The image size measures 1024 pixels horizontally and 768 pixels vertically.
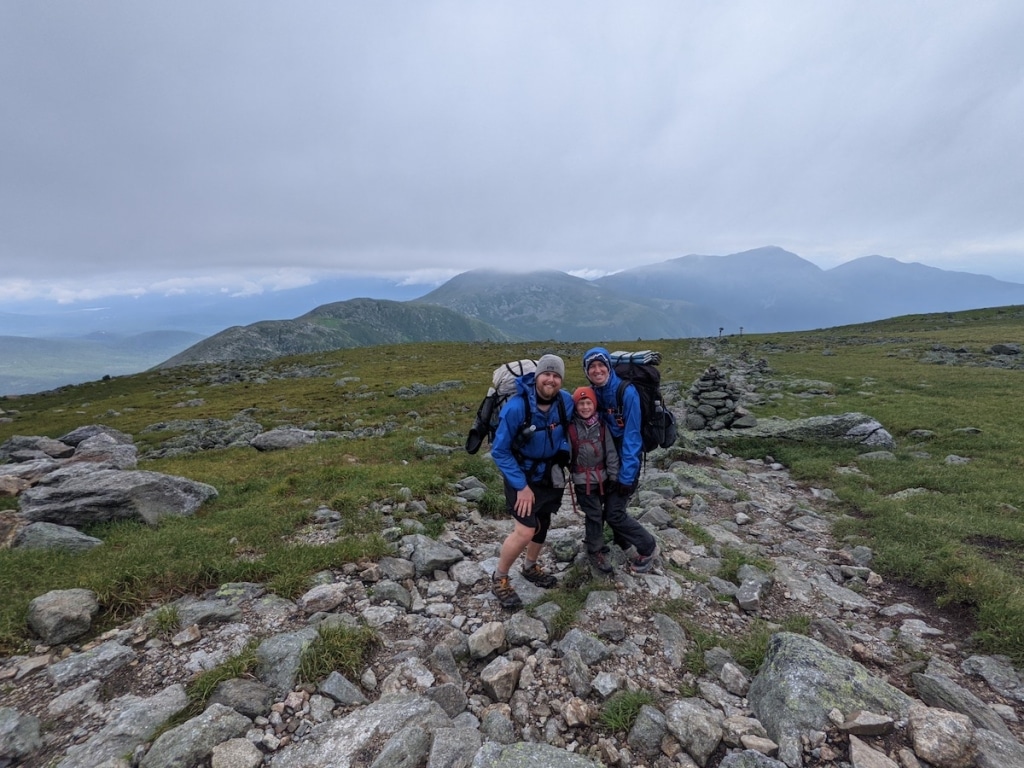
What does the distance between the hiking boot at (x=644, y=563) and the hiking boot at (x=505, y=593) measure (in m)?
2.21

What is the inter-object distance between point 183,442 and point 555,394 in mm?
24803

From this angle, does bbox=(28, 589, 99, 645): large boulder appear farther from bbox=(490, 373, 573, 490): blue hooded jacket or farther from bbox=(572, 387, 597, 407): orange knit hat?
bbox=(572, 387, 597, 407): orange knit hat

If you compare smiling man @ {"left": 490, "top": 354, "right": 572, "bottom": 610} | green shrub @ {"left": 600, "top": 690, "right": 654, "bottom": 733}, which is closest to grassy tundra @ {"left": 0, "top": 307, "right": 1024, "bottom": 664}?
smiling man @ {"left": 490, "top": 354, "right": 572, "bottom": 610}

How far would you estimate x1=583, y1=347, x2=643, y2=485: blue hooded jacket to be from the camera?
A: 7453 millimetres

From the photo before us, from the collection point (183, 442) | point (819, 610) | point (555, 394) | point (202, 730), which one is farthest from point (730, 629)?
point (183, 442)

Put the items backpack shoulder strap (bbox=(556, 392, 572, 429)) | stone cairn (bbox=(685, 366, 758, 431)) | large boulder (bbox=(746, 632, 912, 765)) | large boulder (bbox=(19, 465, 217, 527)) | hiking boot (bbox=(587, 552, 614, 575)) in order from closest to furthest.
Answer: large boulder (bbox=(746, 632, 912, 765)) < backpack shoulder strap (bbox=(556, 392, 572, 429)) < hiking boot (bbox=(587, 552, 614, 575)) < large boulder (bbox=(19, 465, 217, 527)) < stone cairn (bbox=(685, 366, 758, 431))

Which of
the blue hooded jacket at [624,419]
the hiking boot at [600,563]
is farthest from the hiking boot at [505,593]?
the blue hooded jacket at [624,419]

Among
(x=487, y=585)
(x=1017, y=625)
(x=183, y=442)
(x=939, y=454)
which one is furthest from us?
(x=183, y=442)

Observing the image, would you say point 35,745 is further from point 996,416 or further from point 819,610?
point 996,416

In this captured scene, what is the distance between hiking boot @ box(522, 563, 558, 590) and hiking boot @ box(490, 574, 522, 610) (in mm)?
Answer: 520

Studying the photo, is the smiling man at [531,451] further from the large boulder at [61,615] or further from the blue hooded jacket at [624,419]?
the large boulder at [61,615]

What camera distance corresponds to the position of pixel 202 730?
15.4 feet

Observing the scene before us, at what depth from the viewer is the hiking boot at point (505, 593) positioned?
23.9ft

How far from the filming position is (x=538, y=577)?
26.1 feet
